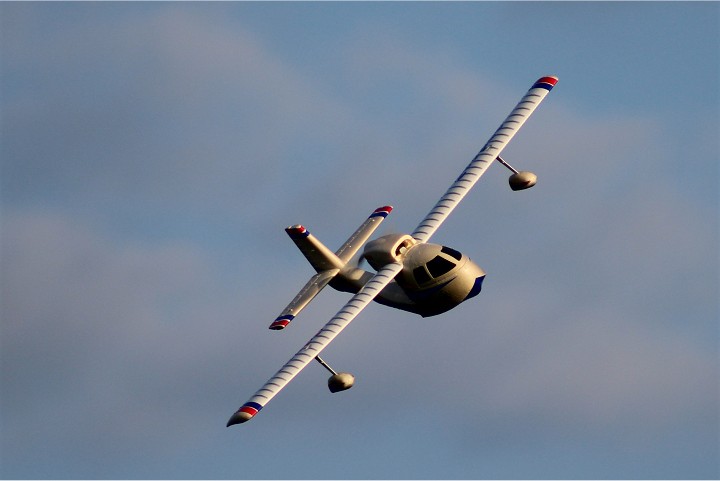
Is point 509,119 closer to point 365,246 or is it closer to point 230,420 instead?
point 365,246

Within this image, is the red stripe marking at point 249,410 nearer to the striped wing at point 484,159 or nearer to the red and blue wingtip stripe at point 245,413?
the red and blue wingtip stripe at point 245,413

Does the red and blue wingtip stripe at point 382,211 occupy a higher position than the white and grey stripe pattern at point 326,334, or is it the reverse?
the red and blue wingtip stripe at point 382,211

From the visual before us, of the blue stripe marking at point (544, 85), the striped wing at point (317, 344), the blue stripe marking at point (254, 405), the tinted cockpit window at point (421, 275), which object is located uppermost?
the blue stripe marking at point (544, 85)

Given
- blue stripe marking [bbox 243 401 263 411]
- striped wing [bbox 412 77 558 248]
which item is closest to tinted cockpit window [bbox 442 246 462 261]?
striped wing [bbox 412 77 558 248]

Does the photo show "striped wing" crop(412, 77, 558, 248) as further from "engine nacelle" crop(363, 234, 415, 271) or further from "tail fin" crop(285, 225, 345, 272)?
"tail fin" crop(285, 225, 345, 272)

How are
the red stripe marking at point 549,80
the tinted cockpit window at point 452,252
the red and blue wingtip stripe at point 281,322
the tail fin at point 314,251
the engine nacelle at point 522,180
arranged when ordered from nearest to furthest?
the red and blue wingtip stripe at point 281,322 → the tinted cockpit window at point 452,252 → the tail fin at point 314,251 → the engine nacelle at point 522,180 → the red stripe marking at point 549,80

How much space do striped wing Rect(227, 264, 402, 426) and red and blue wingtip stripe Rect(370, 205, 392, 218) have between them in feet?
19.3

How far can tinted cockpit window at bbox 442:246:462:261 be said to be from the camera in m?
98.1

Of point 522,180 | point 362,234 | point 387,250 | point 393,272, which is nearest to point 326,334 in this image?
point 393,272

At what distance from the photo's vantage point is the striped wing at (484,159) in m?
101

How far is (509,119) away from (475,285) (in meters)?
12.4

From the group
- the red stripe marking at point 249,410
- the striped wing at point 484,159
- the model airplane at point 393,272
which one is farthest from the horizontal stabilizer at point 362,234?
the red stripe marking at point 249,410

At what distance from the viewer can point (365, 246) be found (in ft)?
329

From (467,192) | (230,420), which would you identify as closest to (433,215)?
(467,192)
